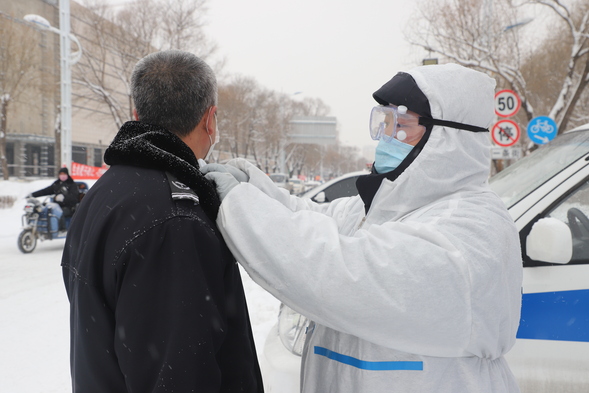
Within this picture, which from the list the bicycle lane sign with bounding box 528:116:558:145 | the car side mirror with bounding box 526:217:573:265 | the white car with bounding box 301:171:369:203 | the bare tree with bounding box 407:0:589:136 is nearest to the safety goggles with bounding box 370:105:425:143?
the car side mirror with bounding box 526:217:573:265

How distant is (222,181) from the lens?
1529 millimetres

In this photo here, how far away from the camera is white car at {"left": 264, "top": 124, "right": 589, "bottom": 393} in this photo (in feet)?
7.39

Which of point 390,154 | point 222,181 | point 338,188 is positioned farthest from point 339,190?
point 222,181

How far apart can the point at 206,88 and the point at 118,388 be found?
986 millimetres

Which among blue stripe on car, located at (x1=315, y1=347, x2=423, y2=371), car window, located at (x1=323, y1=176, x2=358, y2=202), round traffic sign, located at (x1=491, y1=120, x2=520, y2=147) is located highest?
round traffic sign, located at (x1=491, y1=120, x2=520, y2=147)

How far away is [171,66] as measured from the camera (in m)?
1.54

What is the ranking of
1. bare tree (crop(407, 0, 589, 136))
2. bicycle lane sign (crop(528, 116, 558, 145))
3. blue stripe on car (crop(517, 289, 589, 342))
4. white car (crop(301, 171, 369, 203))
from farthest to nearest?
bare tree (crop(407, 0, 589, 136)), bicycle lane sign (crop(528, 116, 558, 145)), white car (crop(301, 171, 369, 203)), blue stripe on car (crop(517, 289, 589, 342))

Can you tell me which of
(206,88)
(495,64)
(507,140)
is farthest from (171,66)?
(495,64)

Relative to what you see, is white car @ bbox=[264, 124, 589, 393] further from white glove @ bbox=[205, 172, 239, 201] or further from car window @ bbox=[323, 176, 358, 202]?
car window @ bbox=[323, 176, 358, 202]

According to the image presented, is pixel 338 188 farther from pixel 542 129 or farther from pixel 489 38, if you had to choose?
pixel 489 38

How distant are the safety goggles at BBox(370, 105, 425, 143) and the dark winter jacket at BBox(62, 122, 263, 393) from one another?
736 mm

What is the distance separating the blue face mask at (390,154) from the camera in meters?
1.76

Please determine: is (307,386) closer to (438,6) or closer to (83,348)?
(83,348)

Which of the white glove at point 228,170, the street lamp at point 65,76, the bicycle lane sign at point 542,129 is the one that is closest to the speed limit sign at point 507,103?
the bicycle lane sign at point 542,129
